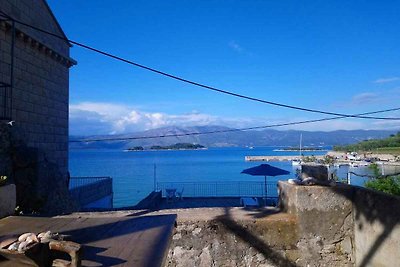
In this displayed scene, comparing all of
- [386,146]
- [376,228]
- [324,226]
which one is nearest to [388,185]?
[324,226]

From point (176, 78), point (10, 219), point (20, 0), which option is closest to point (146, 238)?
point (10, 219)

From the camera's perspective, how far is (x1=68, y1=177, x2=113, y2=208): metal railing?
1792 centimetres

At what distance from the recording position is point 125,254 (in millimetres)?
1997

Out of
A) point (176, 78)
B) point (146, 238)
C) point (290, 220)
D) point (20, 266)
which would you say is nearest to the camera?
point (20, 266)

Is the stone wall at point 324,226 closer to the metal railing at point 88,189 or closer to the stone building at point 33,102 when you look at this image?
the stone building at point 33,102

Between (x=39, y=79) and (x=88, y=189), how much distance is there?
23.6ft

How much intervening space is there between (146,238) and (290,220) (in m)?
2.64

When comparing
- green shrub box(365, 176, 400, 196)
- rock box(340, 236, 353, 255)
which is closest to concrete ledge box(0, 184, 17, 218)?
rock box(340, 236, 353, 255)

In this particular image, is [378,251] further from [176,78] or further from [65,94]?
[65,94]

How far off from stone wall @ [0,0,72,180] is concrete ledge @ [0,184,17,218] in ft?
32.0

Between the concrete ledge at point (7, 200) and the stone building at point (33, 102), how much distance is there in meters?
8.10

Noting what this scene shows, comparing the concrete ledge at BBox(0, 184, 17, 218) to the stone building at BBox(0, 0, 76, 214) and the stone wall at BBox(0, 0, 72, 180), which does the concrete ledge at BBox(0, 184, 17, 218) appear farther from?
the stone wall at BBox(0, 0, 72, 180)

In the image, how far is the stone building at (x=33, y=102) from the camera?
11.8 meters

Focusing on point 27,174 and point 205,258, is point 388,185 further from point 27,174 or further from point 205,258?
point 27,174
